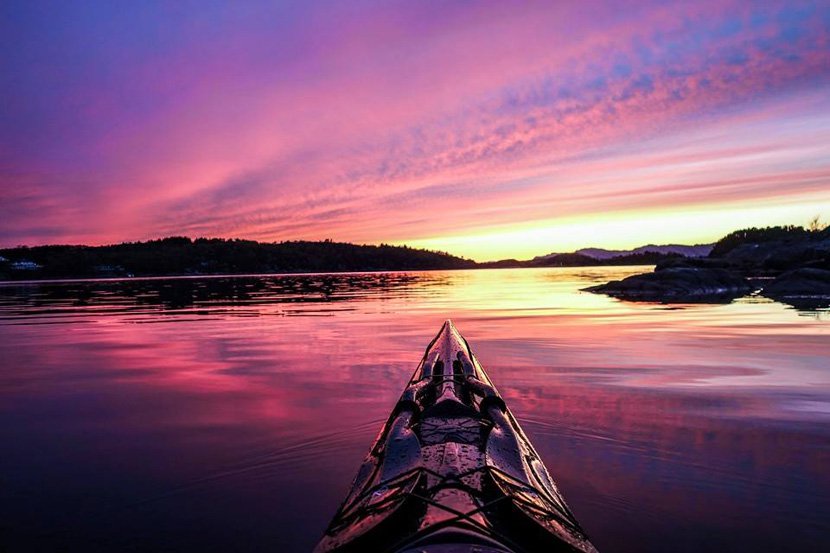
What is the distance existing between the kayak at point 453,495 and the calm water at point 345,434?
1.13m

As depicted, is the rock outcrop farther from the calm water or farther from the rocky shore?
the calm water

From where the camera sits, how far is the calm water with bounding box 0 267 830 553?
14.9 ft

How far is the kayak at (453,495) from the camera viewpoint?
286cm

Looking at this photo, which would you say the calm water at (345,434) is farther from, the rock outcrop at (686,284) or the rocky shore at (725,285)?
the rock outcrop at (686,284)

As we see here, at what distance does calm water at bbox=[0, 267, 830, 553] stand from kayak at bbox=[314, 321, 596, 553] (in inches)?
44.4

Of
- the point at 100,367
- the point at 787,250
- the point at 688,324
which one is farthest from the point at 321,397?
the point at 787,250

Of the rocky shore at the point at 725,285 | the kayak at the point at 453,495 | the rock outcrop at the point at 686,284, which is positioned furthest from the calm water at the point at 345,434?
the rock outcrop at the point at 686,284

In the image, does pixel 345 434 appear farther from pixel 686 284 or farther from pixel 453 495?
pixel 686 284

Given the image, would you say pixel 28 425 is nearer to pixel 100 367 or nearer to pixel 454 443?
pixel 100 367

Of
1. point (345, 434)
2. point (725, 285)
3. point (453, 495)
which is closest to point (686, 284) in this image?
point (725, 285)

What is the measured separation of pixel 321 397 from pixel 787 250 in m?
61.9

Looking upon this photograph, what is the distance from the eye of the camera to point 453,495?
3.29m

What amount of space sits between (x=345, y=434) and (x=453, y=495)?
409 cm

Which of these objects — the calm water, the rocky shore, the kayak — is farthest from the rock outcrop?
the kayak
